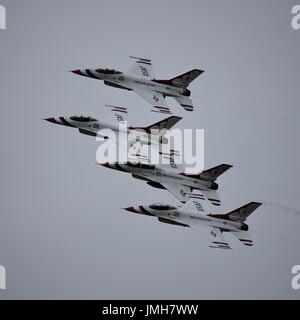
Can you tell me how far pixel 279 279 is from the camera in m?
83.6

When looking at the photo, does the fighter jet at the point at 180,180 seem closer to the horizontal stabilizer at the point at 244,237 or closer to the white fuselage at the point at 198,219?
the white fuselage at the point at 198,219

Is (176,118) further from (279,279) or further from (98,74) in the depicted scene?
(279,279)

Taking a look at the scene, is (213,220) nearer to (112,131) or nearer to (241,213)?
(241,213)

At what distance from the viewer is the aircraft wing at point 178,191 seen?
251ft

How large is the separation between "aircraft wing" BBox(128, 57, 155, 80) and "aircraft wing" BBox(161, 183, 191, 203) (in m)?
9.11

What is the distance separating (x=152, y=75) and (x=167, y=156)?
736cm

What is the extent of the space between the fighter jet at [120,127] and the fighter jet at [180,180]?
2036 mm

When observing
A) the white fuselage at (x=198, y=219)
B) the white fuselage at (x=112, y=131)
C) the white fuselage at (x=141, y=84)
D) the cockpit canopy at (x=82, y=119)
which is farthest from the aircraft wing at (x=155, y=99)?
the white fuselage at (x=198, y=219)

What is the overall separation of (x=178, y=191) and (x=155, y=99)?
727 centimetres

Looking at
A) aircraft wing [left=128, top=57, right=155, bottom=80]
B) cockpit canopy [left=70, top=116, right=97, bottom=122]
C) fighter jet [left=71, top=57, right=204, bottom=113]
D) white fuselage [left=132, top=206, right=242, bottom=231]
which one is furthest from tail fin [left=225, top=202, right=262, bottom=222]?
aircraft wing [left=128, top=57, right=155, bottom=80]

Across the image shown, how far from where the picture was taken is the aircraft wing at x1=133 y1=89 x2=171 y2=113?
261ft

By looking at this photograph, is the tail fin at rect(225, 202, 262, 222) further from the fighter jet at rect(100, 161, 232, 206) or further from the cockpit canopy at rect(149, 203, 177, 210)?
the cockpit canopy at rect(149, 203, 177, 210)
